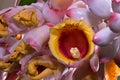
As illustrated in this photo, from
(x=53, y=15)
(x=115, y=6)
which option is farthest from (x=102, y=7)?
(x=53, y=15)

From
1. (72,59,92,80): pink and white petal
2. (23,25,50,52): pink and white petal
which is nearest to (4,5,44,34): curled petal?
(23,25,50,52): pink and white petal

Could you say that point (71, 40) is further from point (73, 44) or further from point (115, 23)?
point (115, 23)

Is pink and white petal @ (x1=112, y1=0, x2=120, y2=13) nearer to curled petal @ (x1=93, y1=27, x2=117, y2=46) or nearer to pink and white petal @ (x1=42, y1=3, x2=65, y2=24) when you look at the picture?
curled petal @ (x1=93, y1=27, x2=117, y2=46)

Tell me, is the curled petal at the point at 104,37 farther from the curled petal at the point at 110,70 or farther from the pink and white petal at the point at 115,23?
the curled petal at the point at 110,70

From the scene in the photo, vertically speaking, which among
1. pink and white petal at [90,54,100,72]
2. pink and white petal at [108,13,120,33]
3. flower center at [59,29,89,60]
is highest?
pink and white petal at [108,13,120,33]

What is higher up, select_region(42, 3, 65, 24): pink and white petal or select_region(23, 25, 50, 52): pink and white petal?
select_region(42, 3, 65, 24): pink and white petal

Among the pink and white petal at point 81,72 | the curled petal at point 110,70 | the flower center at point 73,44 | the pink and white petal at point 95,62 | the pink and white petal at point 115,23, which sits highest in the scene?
the pink and white petal at point 115,23

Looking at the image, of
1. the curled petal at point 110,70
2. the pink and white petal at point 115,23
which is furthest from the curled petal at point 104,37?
the curled petal at point 110,70
